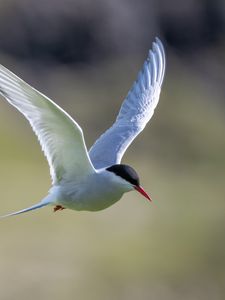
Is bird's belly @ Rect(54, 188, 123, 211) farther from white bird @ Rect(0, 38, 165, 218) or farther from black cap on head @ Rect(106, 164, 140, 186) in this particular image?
black cap on head @ Rect(106, 164, 140, 186)

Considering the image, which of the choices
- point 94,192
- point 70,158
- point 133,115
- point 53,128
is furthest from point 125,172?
point 133,115

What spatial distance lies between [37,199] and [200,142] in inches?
209

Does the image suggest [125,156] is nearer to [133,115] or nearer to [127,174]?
[133,115]

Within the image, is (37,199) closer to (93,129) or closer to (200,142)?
(93,129)

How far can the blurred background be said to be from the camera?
14125 millimetres

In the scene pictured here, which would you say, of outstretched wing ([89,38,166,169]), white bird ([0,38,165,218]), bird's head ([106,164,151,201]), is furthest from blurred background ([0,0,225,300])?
bird's head ([106,164,151,201])

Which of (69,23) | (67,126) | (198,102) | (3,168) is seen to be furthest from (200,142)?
(67,126)

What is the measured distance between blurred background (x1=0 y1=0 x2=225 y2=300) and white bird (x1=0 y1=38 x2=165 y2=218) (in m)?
4.95

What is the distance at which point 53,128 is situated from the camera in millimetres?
7609

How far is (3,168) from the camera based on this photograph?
16.1m

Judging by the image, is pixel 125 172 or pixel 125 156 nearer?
pixel 125 172

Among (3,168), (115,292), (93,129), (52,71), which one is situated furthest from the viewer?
(52,71)

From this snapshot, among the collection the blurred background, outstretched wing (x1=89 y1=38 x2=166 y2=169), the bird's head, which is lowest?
the blurred background

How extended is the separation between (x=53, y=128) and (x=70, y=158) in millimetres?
275
